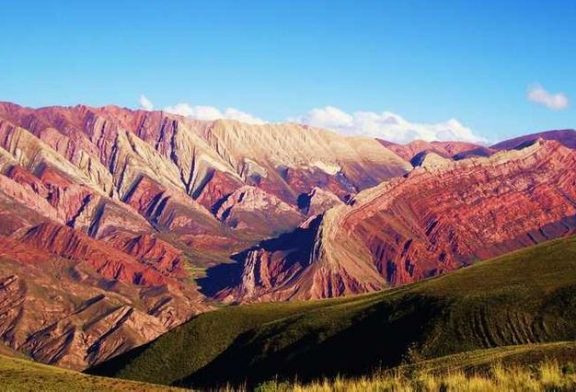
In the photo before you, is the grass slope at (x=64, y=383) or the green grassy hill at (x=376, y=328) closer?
the grass slope at (x=64, y=383)

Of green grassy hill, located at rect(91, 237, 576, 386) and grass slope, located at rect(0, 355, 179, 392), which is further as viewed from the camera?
green grassy hill, located at rect(91, 237, 576, 386)

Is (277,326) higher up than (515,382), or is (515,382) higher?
(277,326)

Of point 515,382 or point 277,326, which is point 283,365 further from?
point 515,382

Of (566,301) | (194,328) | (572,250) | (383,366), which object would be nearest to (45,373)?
(383,366)

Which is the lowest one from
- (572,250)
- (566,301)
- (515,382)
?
(515,382)

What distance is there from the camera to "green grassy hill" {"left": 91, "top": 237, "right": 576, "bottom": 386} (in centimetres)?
9544

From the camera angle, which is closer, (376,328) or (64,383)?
(64,383)

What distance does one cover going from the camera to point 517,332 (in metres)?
93.4

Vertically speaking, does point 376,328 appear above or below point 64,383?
above

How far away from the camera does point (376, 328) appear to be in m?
113

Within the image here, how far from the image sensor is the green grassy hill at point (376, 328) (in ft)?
313

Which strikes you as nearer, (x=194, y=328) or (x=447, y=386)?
(x=447, y=386)

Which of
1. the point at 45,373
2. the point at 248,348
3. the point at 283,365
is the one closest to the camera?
the point at 45,373

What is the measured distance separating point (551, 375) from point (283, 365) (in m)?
92.7
